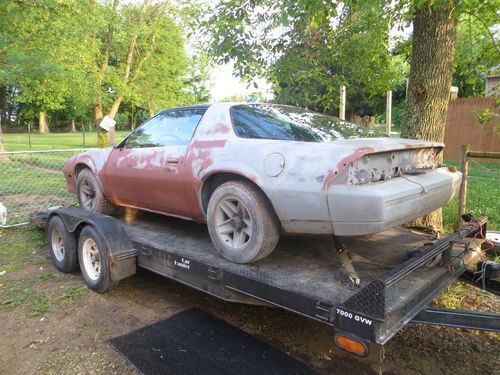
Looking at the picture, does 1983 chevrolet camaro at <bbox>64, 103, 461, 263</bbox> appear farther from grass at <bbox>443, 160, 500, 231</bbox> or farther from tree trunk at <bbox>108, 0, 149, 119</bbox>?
tree trunk at <bbox>108, 0, 149, 119</bbox>

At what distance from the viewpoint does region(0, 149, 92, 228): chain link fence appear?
24.9 feet

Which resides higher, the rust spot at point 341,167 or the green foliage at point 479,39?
the green foliage at point 479,39

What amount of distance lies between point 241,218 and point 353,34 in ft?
16.6

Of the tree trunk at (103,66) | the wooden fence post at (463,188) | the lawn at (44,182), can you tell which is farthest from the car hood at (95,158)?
the tree trunk at (103,66)

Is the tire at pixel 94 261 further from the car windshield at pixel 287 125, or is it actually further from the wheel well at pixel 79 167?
the car windshield at pixel 287 125

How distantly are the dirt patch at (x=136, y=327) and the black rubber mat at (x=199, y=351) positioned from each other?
0.34ft

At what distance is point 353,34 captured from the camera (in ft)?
23.0

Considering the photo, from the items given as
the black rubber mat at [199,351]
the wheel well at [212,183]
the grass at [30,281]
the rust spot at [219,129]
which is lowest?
the black rubber mat at [199,351]

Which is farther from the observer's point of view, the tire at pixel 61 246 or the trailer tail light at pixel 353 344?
the tire at pixel 61 246

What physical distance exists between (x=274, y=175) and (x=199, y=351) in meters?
1.49

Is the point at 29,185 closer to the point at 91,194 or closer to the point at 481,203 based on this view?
the point at 91,194

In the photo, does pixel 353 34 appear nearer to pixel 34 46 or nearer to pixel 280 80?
pixel 280 80

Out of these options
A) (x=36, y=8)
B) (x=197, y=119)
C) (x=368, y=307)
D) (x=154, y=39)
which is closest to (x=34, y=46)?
(x=36, y=8)

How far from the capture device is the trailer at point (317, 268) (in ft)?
7.64
